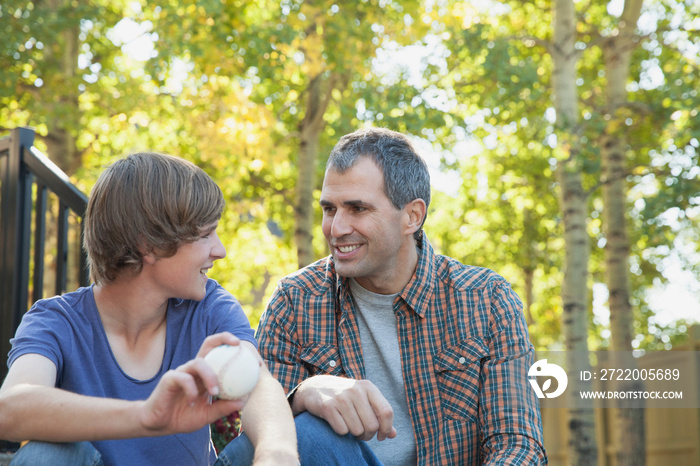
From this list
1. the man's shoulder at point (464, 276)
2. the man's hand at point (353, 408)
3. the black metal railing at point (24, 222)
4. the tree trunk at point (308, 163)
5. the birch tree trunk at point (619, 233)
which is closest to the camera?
the man's hand at point (353, 408)

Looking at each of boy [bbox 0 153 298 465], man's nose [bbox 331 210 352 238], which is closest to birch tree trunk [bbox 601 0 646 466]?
man's nose [bbox 331 210 352 238]

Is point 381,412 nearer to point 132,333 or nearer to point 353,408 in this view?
point 353,408

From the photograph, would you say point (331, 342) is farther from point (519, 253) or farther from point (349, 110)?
point (519, 253)

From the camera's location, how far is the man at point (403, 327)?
2.59 m

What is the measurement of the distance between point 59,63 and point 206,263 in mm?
9507

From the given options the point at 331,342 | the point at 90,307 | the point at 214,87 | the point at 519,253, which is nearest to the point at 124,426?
the point at 90,307

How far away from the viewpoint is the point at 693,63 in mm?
9883

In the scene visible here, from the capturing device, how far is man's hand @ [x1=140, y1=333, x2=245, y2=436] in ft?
5.31

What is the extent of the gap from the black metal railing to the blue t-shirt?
1.30 metres

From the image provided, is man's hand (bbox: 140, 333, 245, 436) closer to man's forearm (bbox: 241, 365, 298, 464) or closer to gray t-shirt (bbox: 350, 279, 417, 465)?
man's forearm (bbox: 241, 365, 298, 464)

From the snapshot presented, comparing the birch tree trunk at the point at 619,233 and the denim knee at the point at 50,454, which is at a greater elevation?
the birch tree trunk at the point at 619,233

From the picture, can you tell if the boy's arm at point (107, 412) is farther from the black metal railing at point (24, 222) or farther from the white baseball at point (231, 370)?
the black metal railing at point (24, 222)

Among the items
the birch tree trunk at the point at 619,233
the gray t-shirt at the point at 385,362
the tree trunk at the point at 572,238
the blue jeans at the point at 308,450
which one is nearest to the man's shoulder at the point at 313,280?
the gray t-shirt at the point at 385,362

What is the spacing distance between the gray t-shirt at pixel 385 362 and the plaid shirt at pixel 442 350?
46 mm
